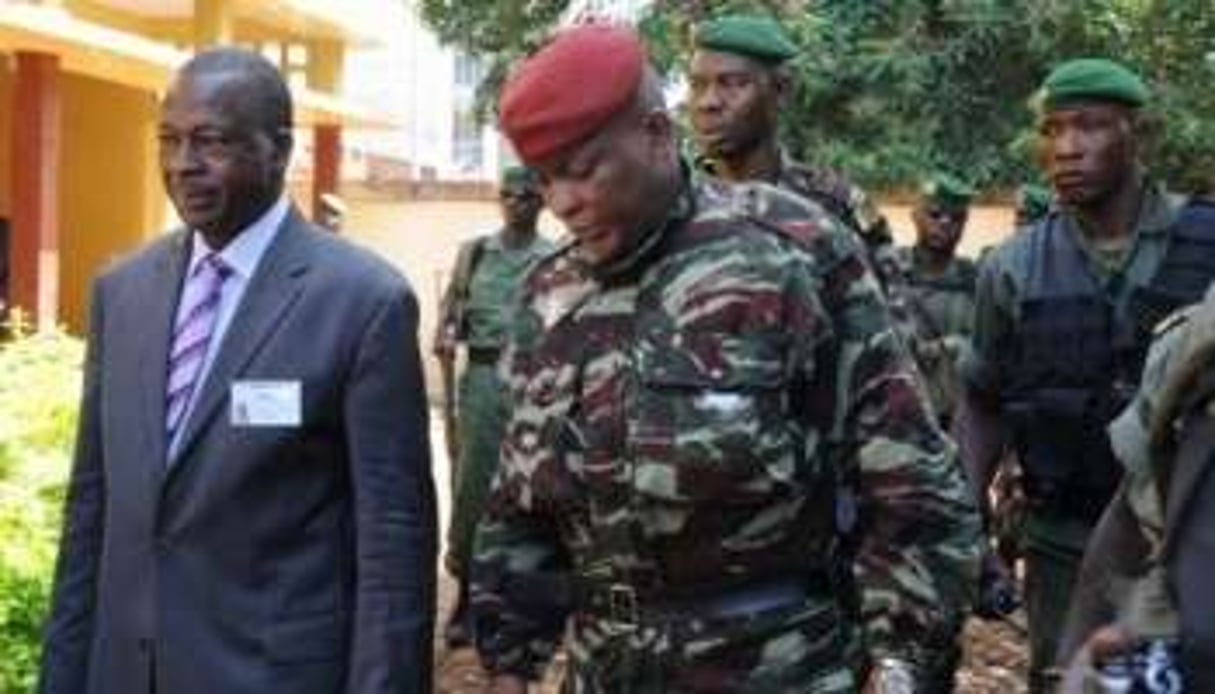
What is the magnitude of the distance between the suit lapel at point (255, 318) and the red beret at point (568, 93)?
0.56 meters

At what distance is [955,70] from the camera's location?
13.2 metres

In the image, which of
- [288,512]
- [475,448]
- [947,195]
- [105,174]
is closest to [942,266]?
[947,195]

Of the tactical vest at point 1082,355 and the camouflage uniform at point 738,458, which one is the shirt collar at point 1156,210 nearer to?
the tactical vest at point 1082,355

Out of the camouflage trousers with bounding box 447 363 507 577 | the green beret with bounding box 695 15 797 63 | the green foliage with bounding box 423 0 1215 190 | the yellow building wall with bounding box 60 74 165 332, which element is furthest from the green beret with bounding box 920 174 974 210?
the yellow building wall with bounding box 60 74 165 332

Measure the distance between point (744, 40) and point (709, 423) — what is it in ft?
7.29

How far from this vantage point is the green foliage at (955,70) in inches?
478

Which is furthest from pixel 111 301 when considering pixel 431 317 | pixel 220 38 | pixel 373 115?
pixel 431 317

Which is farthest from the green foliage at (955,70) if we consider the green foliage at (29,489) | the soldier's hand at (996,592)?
the soldier's hand at (996,592)

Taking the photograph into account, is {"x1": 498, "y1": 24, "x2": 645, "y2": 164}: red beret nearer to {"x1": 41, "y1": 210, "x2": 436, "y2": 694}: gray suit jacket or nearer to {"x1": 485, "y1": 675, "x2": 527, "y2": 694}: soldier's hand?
{"x1": 41, "y1": 210, "x2": 436, "y2": 694}: gray suit jacket

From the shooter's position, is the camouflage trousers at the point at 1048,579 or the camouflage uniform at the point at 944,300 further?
the camouflage uniform at the point at 944,300

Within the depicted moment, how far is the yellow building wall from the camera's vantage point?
16.5 meters

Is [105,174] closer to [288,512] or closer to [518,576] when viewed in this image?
[288,512]

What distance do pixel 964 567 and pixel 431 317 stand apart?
20462 millimetres

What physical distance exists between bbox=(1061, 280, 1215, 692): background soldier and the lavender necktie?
4.73 ft
